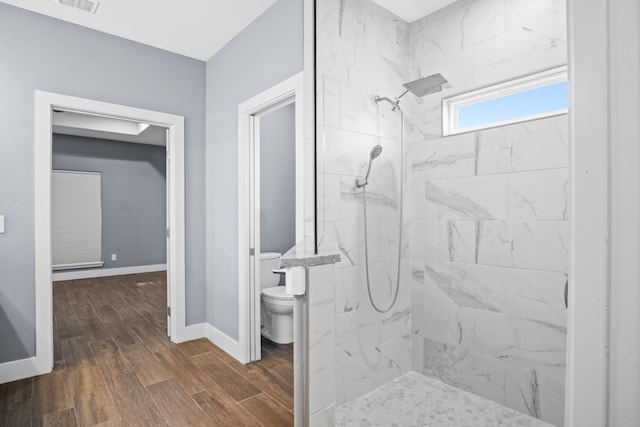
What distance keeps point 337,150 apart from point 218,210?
7.48 feet

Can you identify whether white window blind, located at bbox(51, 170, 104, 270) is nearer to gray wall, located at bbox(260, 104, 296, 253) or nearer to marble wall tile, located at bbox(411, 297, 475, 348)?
gray wall, located at bbox(260, 104, 296, 253)

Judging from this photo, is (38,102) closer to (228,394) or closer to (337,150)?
(228,394)

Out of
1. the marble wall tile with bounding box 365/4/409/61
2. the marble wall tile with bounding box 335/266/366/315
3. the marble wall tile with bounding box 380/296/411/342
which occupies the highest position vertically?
the marble wall tile with bounding box 365/4/409/61

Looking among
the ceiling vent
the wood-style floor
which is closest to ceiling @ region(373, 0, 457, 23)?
the wood-style floor

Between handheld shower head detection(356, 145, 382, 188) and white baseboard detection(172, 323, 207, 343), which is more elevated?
handheld shower head detection(356, 145, 382, 188)

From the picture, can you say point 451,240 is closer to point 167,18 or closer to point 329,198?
point 329,198

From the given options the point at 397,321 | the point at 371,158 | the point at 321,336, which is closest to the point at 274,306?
the point at 321,336

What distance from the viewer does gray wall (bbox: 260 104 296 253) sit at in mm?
3074

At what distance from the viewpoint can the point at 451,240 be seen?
2.37 feet

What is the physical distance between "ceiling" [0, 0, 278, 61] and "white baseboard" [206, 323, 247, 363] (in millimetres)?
2430

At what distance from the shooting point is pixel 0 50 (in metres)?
2.23

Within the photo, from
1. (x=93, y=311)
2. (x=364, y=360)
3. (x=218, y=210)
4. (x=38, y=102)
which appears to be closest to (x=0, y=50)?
(x=38, y=102)

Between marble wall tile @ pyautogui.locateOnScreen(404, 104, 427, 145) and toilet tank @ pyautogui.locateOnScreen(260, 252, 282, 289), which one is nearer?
marble wall tile @ pyautogui.locateOnScreen(404, 104, 427, 145)

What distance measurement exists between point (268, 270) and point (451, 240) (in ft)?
8.09
